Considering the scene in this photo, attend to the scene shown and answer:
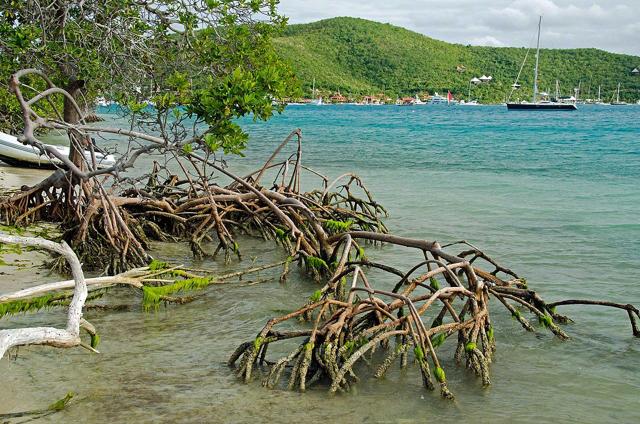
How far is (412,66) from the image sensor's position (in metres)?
111

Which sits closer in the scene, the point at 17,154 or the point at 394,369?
the point at 394,369

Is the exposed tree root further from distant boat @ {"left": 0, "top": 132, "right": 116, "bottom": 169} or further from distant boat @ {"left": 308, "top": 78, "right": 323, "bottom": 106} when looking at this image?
distant boat @ {"left": 308, "top": 78, "right": 323, "bottom": 106}

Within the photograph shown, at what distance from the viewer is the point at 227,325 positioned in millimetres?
6133

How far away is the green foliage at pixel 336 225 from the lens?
8.20 m

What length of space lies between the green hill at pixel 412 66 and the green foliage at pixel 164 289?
95769mm

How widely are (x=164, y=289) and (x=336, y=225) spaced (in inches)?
98.3

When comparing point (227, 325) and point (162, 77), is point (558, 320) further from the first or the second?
point (162, 77)

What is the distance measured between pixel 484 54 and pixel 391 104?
21.6 m

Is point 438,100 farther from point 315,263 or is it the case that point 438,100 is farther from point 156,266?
point 156,266

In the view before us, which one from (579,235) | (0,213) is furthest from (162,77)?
(579,235)

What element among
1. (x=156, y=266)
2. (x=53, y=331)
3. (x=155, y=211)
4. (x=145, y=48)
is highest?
(x=145, y=48)

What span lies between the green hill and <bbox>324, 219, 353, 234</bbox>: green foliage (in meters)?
94.0

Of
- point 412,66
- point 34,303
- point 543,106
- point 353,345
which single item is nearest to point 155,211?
point 34,303

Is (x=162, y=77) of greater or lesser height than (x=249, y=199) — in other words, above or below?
above
